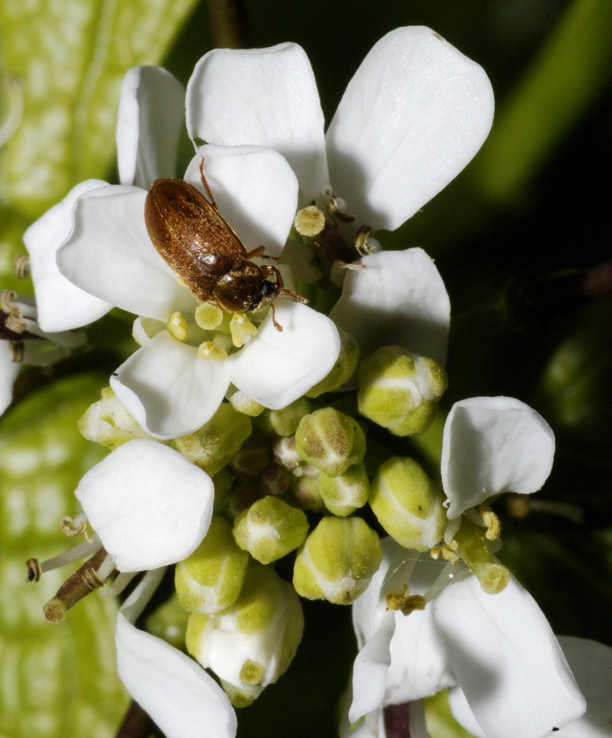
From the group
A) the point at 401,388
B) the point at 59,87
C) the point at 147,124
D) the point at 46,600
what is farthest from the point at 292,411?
the point at 59,87

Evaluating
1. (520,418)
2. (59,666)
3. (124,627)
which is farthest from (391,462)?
(59,666)

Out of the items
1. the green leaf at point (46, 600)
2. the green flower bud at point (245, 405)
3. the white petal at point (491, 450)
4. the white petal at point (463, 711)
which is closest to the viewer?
the white petal at point (491, 450)

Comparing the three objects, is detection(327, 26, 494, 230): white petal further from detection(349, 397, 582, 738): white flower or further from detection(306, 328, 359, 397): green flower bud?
detection(349, 397, 582, 738): white flower

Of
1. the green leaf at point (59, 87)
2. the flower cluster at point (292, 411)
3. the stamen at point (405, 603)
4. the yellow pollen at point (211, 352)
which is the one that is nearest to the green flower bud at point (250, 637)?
the flower cluster at point (292, 411)

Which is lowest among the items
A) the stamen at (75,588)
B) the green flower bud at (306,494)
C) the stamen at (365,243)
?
the stamen at (75,588)

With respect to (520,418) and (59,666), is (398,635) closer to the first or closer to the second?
(520,418)

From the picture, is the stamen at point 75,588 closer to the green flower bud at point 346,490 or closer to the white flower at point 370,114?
the green flower bud at point 346,490
